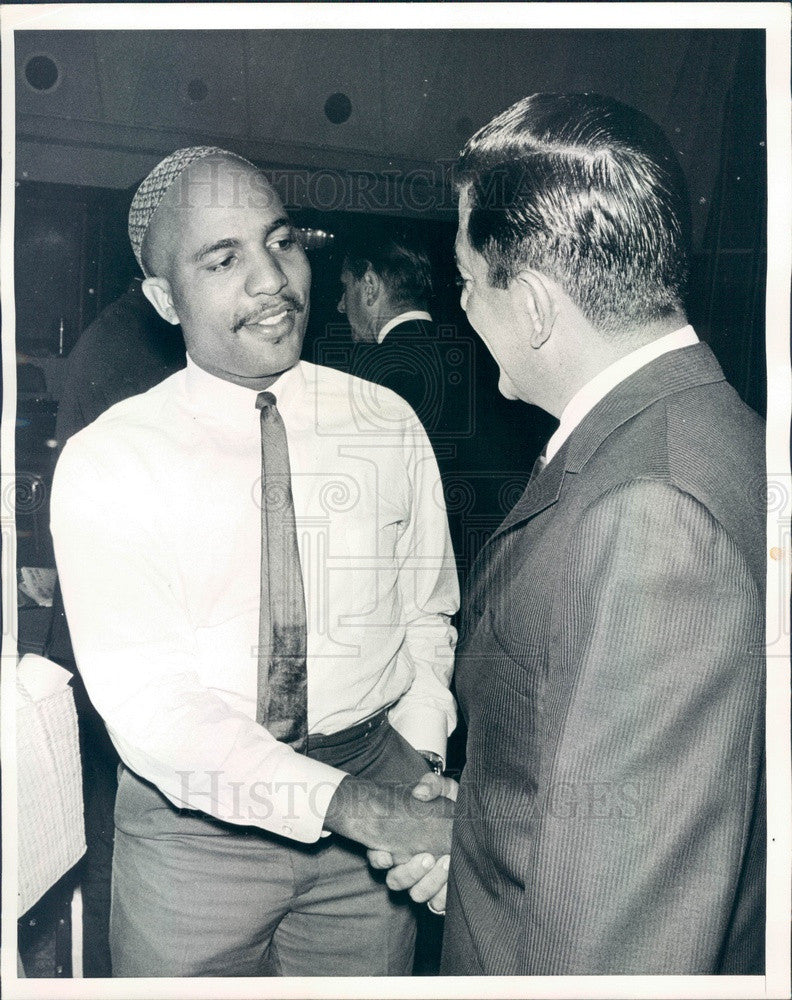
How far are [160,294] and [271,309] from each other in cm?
19

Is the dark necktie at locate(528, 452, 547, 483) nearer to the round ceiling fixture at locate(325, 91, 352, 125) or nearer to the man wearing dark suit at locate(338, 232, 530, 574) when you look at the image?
the man wearing dark suit at locate(338, 232, 530, 574)

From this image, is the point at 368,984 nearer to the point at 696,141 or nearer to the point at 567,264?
the point at 567,264

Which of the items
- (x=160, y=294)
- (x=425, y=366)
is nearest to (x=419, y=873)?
(x=425, y=366)

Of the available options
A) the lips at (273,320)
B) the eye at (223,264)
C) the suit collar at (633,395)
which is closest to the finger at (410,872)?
the suit collar at (633,395)

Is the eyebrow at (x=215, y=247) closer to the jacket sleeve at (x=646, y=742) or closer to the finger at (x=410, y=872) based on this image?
the jacket sleeve at (x=646, y=742)

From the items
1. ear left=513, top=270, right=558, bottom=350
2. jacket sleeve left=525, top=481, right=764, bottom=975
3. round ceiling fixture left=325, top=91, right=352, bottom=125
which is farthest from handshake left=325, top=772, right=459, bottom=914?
round ceiling fixture left=325, top=91, right=352, bottom=125

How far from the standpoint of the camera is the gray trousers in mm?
1482

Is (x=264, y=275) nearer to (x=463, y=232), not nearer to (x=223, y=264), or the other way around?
(x=223, y=264)

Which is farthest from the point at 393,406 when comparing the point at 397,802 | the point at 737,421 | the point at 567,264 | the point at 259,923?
the point at 259,923

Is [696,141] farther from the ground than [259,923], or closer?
farther from the ground

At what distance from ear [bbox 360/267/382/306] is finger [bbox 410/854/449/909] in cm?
98

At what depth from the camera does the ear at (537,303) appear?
1357mm

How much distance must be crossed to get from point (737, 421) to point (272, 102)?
37.6 inches

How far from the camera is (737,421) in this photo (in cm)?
134
